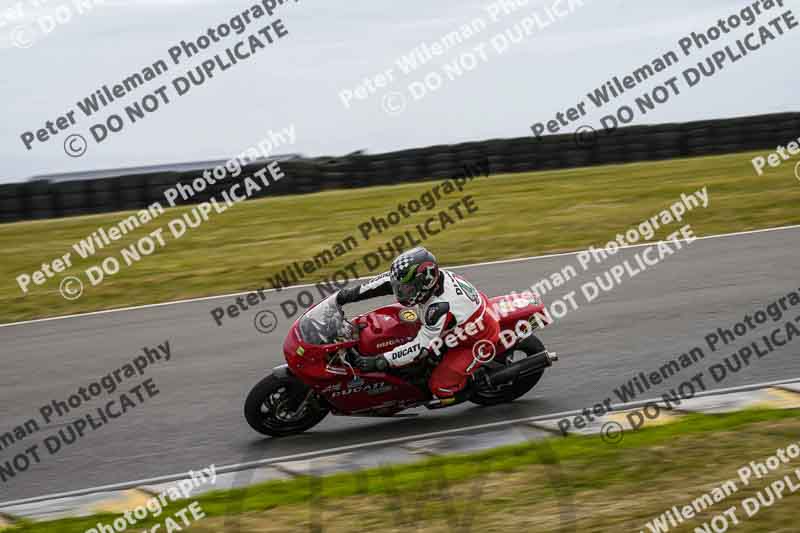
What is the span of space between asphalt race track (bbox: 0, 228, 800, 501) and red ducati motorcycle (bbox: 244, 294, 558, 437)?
210 mm

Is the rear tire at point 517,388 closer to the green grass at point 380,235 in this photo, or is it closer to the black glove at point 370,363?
the black glove at point 370,363

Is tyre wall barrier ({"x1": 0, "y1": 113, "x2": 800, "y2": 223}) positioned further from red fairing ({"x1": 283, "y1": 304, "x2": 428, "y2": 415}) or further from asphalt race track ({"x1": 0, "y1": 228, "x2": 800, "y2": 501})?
red fairing ({"x1": 283, "y1": 304, "x2": 428, "y2": 415})

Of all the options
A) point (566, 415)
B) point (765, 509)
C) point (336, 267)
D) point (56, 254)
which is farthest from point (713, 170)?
point (765, 509)

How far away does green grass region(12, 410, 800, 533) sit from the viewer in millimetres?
5984

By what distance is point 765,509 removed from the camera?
570 cm

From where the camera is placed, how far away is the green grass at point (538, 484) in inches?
236

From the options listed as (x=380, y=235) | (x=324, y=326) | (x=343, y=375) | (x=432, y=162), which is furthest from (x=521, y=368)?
(x=432, y=162)

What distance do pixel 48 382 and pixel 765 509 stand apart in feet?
24.2

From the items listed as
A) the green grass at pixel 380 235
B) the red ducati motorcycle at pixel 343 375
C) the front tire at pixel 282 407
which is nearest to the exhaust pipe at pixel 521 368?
the red ducati motorcycle at pixel 343 375

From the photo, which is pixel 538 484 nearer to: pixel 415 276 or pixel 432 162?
pixel 415 276

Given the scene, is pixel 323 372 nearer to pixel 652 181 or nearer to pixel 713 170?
pixel 652 181

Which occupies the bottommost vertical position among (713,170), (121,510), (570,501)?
(713,170)

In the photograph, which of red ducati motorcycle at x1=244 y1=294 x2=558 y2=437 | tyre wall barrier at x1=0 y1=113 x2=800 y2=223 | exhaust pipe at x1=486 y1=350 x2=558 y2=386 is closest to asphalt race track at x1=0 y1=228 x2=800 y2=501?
red ducati motorcycle at x1=244 y1=294 x2=558 y2=437

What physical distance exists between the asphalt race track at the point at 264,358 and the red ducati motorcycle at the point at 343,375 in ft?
0.69
